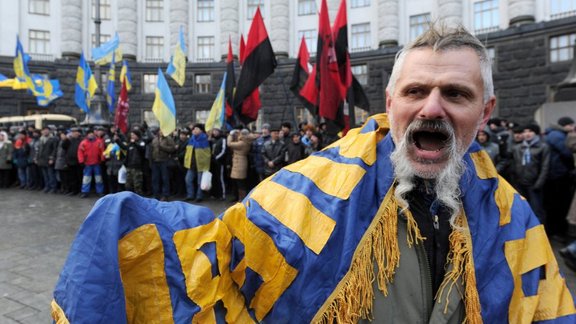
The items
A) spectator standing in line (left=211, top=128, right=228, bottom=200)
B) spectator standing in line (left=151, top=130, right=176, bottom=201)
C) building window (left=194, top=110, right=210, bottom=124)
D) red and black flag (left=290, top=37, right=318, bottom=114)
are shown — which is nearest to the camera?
red and black flag (left=290, top=37, right=318, bottom=114)

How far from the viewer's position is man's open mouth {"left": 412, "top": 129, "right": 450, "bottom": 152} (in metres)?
1.39

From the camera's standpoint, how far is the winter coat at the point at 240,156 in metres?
9.64

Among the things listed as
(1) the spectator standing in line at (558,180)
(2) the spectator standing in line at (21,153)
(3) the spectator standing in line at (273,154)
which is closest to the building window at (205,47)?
(2) the spectator standing in line at (21,153)

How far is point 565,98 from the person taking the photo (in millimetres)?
7906

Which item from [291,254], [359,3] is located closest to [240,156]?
[291,254]

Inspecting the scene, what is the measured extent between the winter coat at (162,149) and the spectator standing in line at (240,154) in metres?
1.56

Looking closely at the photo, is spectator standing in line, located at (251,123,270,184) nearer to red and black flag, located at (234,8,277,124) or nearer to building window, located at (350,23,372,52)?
red and black flag, located at (234,8,277,124)

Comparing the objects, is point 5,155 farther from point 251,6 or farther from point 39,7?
point 251,6

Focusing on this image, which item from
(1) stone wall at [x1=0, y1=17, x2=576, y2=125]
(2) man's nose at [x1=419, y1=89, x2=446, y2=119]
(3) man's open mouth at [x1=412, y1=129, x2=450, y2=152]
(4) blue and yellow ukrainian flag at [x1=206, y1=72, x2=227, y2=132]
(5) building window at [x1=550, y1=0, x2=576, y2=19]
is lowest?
(3) man's open mouth at [x1=412, y1=129, x2=450, y2=152]

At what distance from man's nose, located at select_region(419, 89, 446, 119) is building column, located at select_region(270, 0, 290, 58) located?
1002 inches

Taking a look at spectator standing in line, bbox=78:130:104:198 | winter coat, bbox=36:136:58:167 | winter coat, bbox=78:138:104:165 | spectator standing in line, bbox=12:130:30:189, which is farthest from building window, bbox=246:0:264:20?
winter coat, bbox=78:138:104:165

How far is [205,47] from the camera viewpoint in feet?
91.3

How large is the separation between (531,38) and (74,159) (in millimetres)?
18940

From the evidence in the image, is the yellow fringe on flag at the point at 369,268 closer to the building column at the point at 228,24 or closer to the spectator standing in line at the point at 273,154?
the spectator standing in line at the point at 273,154
